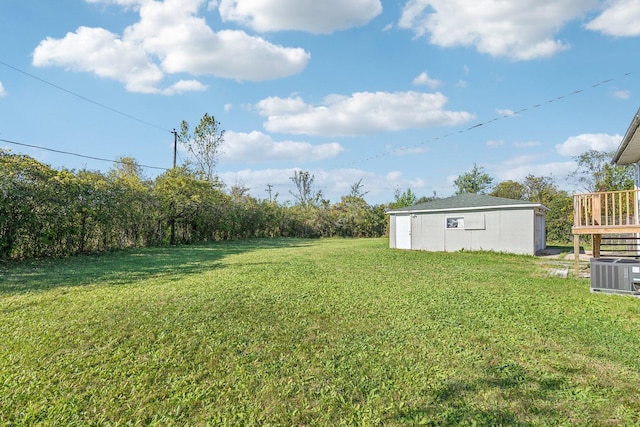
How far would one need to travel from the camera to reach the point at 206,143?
24969 mm

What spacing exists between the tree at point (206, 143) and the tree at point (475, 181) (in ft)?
77.8

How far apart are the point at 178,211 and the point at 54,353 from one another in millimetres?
14677

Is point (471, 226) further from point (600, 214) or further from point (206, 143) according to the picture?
point (206, 143)

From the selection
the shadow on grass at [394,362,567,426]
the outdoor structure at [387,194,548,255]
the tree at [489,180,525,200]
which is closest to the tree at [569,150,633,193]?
the tree at [489,180,525,200]

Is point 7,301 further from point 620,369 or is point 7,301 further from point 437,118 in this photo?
point 437,118

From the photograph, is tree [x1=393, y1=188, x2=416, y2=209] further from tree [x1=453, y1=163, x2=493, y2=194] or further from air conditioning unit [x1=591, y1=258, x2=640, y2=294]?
air conditioning unit [x1=591, y1=258, x2=640, y2=294]

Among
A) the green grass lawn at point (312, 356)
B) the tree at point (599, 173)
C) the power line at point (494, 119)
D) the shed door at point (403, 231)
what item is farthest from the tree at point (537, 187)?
the green grass lawn at point (312, 356)

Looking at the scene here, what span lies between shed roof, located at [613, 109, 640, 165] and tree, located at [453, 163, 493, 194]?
76.0 ft

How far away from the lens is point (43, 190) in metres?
9.44

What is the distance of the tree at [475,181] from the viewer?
33.1 meters

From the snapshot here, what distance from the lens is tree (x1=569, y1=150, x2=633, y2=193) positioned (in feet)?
64.3

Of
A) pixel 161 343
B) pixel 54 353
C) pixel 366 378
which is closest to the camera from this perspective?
pixel 366 378

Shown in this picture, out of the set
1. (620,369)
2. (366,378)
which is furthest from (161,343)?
(620,369)

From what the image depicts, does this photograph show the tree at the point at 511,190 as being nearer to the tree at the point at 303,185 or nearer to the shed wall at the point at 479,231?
the shed wall at the point at 479,231
